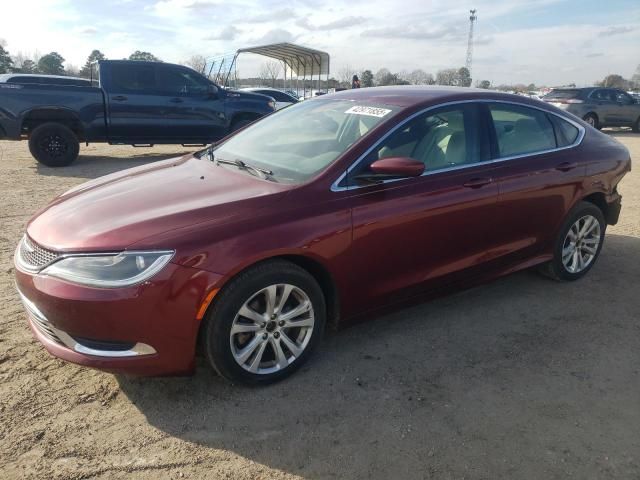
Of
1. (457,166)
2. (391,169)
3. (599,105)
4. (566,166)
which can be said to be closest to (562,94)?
(599,105)

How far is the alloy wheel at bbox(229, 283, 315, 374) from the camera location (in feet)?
9.21

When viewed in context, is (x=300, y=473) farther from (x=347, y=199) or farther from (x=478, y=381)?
(x=347, y=199)

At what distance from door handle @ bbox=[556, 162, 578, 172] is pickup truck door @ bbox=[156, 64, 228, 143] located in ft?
27.2

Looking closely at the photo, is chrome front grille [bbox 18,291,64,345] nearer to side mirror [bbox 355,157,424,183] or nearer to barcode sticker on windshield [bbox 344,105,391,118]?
side mirror [bbox 355,157,424,183]

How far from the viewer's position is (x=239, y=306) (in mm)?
2701

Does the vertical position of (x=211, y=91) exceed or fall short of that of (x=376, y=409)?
it exceeds it

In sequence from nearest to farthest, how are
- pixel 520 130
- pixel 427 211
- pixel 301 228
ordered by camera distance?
pixel 301 228
pixel 427 211
pixel 520 130

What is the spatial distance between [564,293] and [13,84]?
9.61m

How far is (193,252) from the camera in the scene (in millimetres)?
2541

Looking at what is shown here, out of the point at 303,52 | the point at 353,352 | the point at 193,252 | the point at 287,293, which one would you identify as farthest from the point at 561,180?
the point at 303,52

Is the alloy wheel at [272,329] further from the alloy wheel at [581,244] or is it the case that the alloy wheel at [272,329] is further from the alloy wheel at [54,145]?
the alloy wheel at [54,145]

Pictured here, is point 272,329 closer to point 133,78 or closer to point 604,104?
point 133,78

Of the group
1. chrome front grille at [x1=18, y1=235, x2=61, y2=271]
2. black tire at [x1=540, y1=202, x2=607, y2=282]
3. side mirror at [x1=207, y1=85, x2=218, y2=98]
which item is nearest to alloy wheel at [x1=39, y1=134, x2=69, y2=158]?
side mirror at [x1=207, y1=85, x2=218, y2=98]

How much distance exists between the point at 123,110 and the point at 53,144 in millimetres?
1461
